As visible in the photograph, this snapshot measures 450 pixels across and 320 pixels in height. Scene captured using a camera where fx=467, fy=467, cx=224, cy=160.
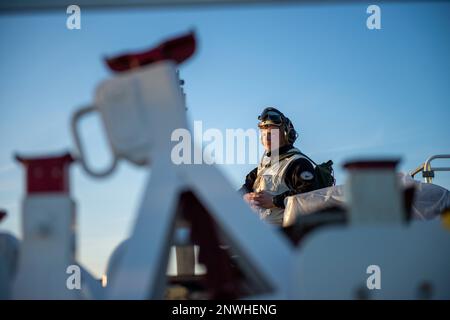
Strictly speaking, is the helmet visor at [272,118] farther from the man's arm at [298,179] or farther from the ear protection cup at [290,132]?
the man's arm at [298,179]

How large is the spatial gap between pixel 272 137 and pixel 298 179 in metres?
0.61

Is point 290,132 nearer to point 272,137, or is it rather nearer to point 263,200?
point 272,137

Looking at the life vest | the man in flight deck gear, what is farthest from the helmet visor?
the life vest

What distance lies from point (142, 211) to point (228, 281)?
0.54 meters

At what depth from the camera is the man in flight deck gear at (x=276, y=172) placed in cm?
350

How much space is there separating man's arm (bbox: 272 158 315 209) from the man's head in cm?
46

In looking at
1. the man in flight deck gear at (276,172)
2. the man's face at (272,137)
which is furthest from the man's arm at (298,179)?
the man's face at (272,137)

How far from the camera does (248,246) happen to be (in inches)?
56.2

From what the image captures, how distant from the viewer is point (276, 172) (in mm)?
3748

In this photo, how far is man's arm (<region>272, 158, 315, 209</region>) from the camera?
345 cm

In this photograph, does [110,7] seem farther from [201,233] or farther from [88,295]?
[88,295]

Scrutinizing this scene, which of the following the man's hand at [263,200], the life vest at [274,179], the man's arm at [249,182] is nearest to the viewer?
the man's hand at [263,200]

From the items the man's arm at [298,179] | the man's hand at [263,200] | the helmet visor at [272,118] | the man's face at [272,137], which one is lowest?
the man's hand at [263,200]

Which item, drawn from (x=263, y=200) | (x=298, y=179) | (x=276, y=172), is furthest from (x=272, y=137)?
(x=263, y=200)
